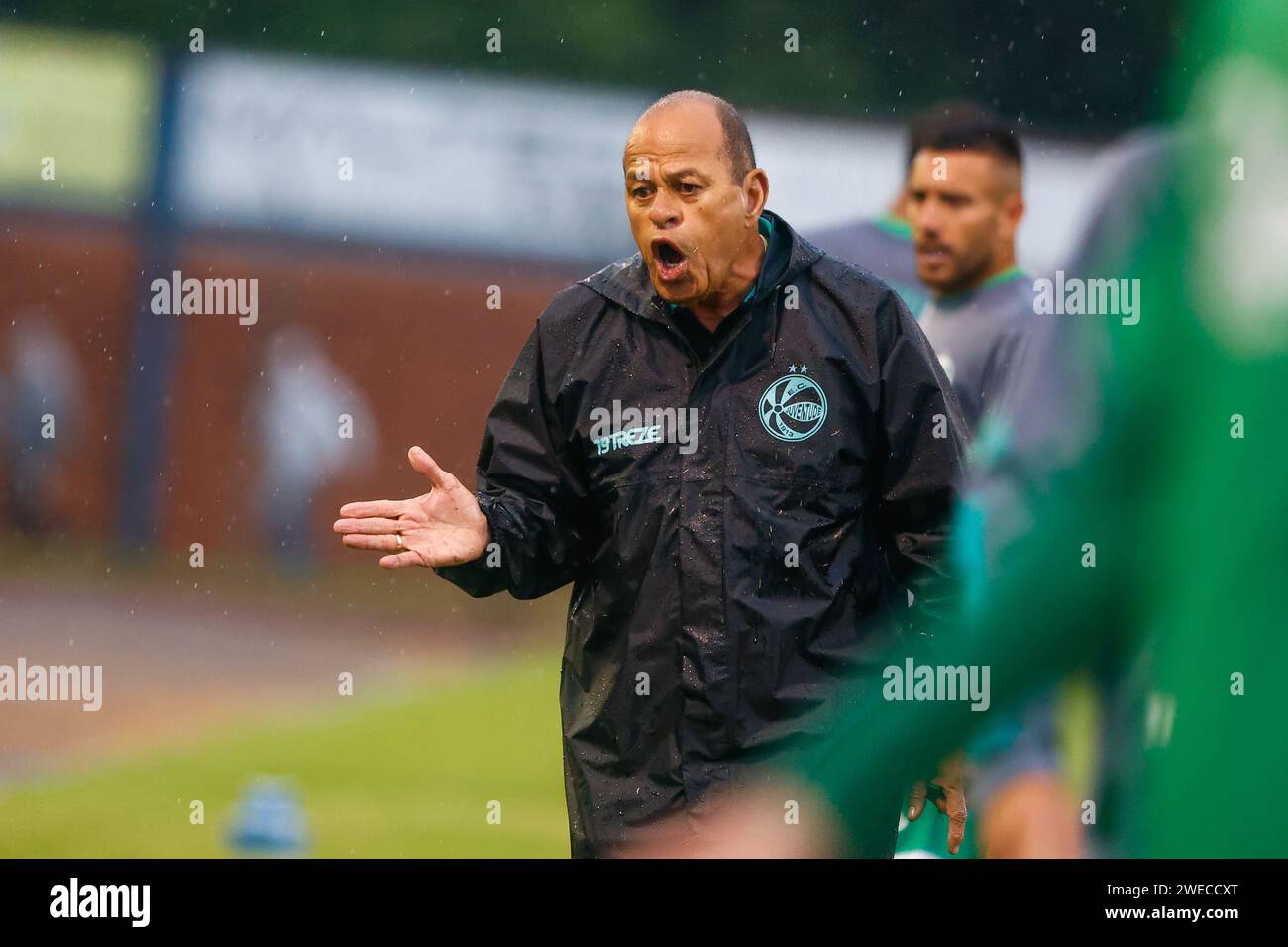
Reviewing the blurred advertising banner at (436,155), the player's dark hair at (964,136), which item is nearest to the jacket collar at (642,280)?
the player's dark hair at (964,136)

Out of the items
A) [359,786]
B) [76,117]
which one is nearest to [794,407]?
[359,786]

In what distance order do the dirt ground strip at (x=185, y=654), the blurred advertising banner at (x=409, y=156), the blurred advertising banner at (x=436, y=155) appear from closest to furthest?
the blurred advertising banner at (x=436, y=155) < the dirt ground strip at (x=185, y=654) < the blurred advertising banner at (x=409, y=156)

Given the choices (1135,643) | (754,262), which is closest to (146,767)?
(754,262)

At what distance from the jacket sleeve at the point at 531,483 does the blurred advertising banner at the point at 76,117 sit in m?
8.67

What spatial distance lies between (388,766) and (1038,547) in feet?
20.0

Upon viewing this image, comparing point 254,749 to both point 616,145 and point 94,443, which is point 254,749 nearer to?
point 616,145

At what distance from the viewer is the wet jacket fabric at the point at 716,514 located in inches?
135

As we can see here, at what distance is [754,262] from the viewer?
3.62 metres

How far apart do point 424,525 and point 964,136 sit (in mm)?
2663

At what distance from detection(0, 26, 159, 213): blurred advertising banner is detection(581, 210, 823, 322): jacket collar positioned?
28.3 ft

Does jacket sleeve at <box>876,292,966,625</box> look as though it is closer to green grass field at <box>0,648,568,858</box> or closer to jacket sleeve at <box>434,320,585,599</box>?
jacket sleeve at <box>434,320,585,599</box>

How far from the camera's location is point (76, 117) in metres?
12.1

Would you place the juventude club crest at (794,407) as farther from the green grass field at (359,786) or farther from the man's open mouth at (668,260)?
the green grass field at (359,786)

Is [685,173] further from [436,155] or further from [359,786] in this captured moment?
[436,155]
